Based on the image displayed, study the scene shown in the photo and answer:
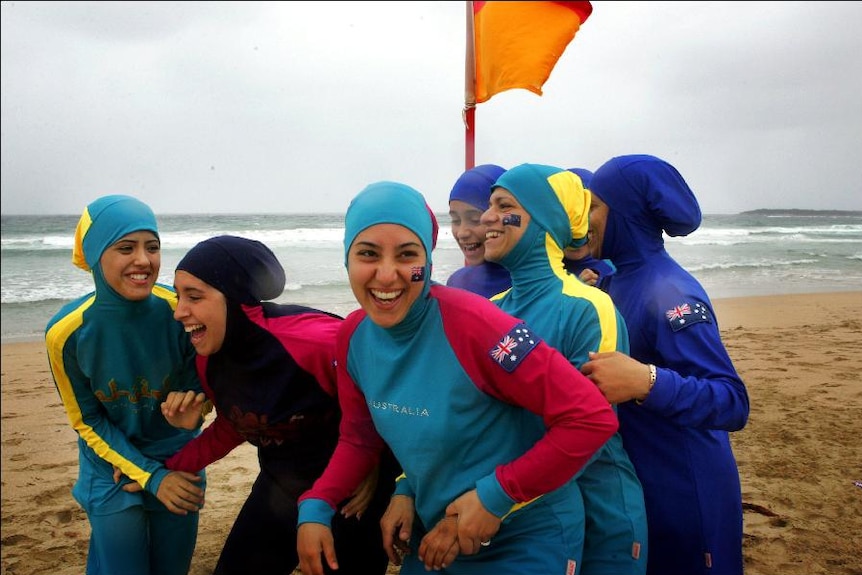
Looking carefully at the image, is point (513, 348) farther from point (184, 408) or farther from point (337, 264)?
point (337, 264)

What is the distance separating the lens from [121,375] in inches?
116

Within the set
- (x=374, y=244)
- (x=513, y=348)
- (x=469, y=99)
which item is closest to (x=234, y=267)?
(x=374, y=244)

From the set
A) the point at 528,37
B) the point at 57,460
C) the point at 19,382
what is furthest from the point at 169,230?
the point at 528,37

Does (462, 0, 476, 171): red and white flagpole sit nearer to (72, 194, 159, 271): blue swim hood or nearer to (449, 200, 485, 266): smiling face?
(449, 200, 485, 266): smiling face

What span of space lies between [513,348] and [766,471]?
4.66 meters

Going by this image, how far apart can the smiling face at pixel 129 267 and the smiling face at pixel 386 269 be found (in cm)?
132

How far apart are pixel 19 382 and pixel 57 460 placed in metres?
3.23

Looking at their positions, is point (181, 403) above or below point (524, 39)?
below

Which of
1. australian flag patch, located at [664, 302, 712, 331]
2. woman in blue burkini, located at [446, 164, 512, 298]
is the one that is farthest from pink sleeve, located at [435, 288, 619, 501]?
woman in blue burkini, located at [446, 164, 512, 298]

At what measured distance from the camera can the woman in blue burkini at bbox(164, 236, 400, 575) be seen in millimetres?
2586

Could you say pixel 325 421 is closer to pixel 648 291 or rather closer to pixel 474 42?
pixel 648 291

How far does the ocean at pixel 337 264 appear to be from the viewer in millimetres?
13008

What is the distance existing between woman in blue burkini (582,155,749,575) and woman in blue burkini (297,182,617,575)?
0.96 ft

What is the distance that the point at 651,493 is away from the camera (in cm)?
246
